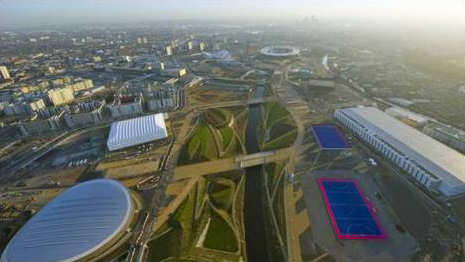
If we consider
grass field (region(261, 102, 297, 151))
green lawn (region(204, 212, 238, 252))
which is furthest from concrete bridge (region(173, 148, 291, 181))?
green lawn (region(204, 212, 238, 252))

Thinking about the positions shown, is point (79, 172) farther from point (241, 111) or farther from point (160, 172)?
point (241, 111)

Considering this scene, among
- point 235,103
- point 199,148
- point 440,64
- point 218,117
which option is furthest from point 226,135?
point 440,64

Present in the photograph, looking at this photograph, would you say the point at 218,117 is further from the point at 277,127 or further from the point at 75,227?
the point at 75,227

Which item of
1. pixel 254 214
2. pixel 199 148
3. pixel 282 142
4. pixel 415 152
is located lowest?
pixel 254 214

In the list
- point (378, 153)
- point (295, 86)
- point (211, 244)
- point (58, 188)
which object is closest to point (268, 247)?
point (211, 244)

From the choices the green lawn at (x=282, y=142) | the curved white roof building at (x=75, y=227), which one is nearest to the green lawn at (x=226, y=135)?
the green lawn at (x=282, y=142)
